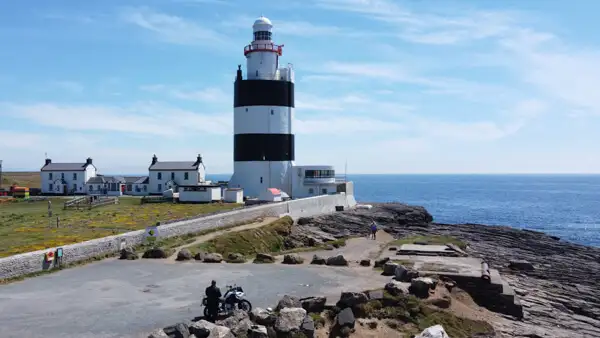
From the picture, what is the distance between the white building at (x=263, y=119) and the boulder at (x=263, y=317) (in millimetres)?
43957

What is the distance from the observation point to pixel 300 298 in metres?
19.7

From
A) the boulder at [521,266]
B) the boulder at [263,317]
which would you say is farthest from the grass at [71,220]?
the boulder at [521,266]

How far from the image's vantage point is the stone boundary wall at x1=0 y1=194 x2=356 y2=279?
78.0ft

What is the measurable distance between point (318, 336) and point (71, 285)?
1082cm

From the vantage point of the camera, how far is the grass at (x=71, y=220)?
32.3 meters

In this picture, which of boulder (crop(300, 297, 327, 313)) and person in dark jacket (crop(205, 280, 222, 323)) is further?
boulder (crop(300, 297, 327, 313))

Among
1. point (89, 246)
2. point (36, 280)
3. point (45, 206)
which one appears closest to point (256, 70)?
point (45, 206)

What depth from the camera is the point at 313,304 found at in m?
19.2

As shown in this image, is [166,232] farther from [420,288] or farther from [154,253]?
[420,288]

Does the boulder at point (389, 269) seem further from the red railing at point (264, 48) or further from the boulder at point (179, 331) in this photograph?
the red railing at point (264, 48)

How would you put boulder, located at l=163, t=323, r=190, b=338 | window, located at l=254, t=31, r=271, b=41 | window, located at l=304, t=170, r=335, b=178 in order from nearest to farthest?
boulder, located at l=163, t=323, r=190, b=338, window, located at l=254, t=31, r=271, b=41, window, located at l=304, t=170, r=335, b=178

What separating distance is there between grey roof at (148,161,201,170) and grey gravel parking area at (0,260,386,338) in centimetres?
4546

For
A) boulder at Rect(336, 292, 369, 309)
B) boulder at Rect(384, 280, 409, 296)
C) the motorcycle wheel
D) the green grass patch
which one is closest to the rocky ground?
the green grass patch

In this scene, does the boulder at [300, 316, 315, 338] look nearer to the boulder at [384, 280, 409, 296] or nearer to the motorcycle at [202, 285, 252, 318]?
the motorcycle at [202, 285, 252, 318]
